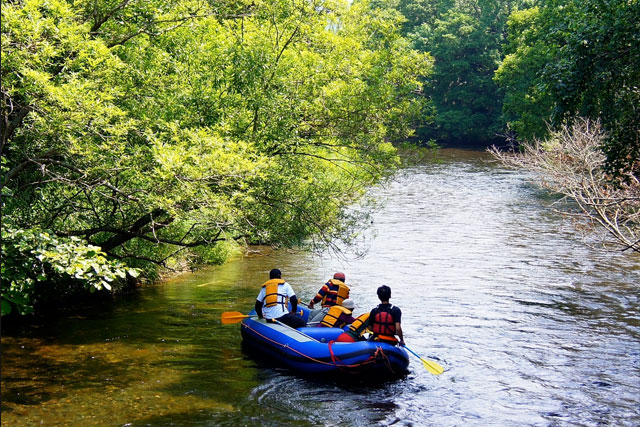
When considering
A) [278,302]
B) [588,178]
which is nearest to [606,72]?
[278,302]

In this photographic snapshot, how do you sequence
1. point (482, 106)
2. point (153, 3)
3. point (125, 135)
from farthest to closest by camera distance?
point (482, 106) < point (153, 3) < point (125, 135)

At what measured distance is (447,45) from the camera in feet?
198

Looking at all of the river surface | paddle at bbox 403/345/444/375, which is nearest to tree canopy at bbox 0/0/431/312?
the river surface

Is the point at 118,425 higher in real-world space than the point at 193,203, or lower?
lower

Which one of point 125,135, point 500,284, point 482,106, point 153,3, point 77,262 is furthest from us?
point 482,106

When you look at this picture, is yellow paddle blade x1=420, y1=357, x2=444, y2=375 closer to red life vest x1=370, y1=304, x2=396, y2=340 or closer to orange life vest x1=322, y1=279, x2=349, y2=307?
red life vest x1=370, y1=304, x2=396, y2=340

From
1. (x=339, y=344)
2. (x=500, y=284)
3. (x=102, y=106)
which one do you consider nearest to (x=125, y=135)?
(x=102, y=106)

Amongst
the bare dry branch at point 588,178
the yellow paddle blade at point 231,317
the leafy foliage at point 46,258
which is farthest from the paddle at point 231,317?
the bare dry branch at point 588,178

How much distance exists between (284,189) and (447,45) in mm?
50112

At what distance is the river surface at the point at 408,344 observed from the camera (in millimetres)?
9539

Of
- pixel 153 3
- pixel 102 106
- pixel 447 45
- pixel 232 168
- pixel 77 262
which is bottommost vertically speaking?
pixel 77 262

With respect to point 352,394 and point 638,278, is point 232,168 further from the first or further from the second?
point 638,278

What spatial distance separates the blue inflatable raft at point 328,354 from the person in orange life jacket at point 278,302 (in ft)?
1.35

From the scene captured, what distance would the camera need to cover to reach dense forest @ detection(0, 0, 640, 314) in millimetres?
9969
